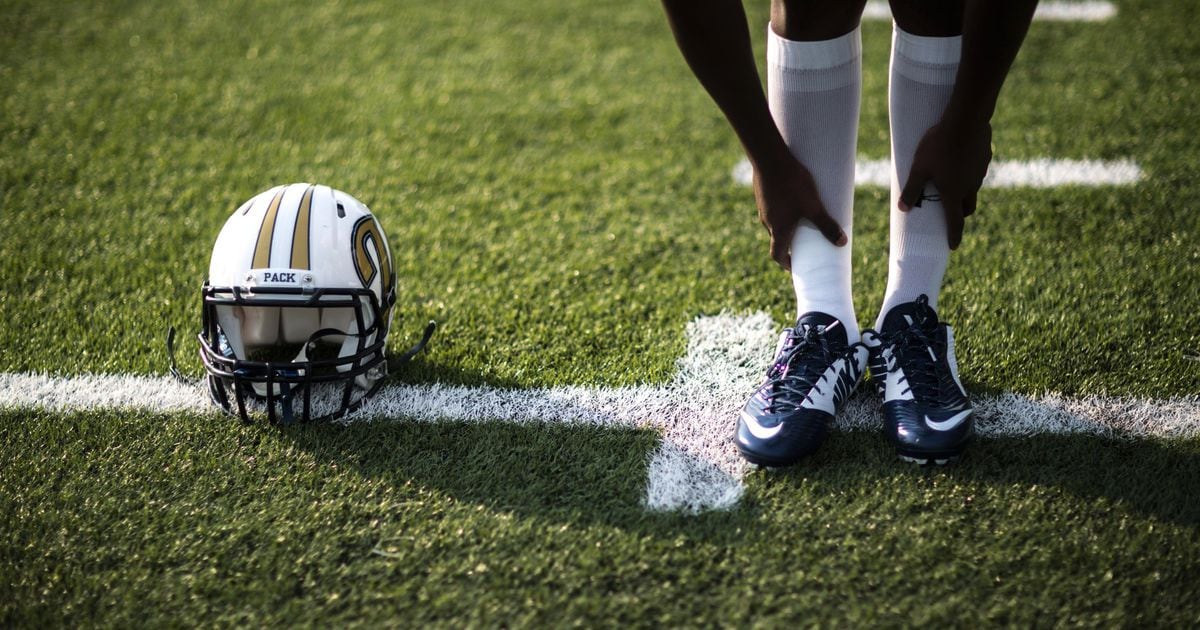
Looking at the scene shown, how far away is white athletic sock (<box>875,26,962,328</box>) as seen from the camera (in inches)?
63.2

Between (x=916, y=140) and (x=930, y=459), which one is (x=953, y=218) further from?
(x=930, y=459)

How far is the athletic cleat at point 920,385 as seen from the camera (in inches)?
61.6

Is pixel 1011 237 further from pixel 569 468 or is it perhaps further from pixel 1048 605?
pixel 569 468

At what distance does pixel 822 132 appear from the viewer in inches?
67.4

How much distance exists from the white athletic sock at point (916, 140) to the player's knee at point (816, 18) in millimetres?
93

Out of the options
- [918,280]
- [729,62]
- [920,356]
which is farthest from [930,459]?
[729,62]

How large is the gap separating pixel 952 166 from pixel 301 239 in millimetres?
1213

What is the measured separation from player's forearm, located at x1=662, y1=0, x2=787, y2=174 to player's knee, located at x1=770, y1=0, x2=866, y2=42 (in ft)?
0.41

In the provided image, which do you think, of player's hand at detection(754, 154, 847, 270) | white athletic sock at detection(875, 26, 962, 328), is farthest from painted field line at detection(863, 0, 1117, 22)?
player's hand at detection(754, 154, 847, 270)

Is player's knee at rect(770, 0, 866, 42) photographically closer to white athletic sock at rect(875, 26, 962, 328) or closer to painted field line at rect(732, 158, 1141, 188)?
white athletic sock at rect(875, 26, 962, 328)

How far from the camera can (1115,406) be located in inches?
67.6

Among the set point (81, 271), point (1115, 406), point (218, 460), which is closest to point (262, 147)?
point (81, 271)

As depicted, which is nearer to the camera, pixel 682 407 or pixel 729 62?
pixel 729 62

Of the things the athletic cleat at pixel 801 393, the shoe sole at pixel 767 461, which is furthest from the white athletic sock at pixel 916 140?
the shoe sole at pixel 767 461
